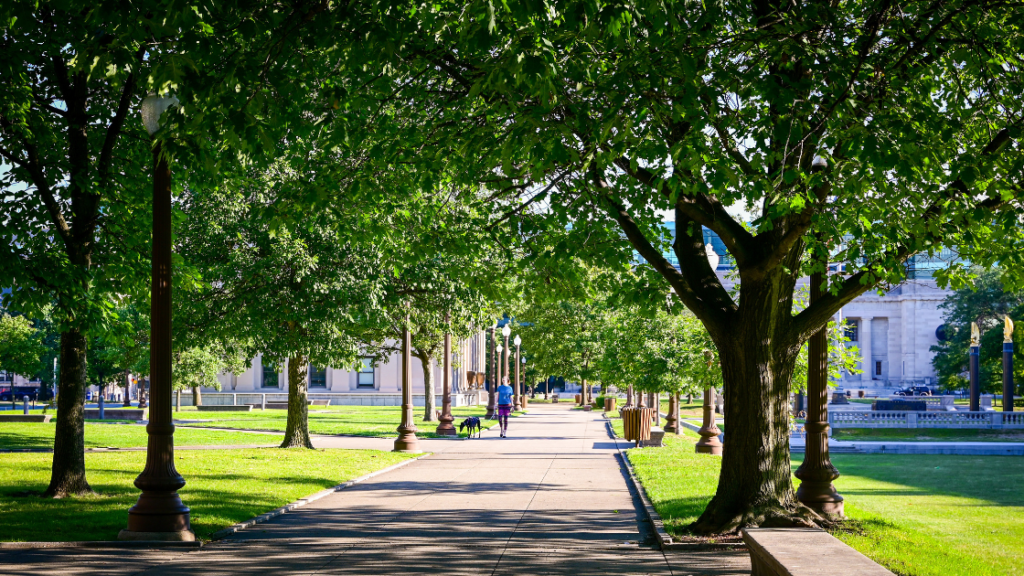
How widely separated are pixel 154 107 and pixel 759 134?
261 inches

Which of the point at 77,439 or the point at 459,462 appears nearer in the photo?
the point at 77,439

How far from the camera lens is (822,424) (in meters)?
12.4

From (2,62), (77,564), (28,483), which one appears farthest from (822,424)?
(28,483)

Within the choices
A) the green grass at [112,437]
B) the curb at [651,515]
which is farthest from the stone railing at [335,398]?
the curb at [651,515]

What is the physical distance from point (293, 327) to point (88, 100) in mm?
8533

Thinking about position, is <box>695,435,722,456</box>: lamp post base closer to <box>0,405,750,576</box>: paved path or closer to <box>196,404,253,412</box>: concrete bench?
<box>0,405,750,576</box>: paved path

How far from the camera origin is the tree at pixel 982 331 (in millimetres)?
65500

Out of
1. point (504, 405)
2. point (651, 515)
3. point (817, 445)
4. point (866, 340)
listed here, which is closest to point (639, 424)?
point (504, 405)

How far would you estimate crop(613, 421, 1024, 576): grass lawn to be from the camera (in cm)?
974

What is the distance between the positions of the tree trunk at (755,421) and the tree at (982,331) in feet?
188

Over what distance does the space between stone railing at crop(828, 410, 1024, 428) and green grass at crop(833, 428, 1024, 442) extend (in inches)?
15.2

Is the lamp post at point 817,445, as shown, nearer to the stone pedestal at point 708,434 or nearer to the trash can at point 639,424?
the stone pedestal at point 708,434

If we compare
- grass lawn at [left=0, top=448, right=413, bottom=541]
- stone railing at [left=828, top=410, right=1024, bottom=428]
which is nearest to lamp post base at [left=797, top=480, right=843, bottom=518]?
grass lawn at [left=0, top=448, right=413, bottom=541]

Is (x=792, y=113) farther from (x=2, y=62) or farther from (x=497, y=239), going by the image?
(x=2, y=62)
